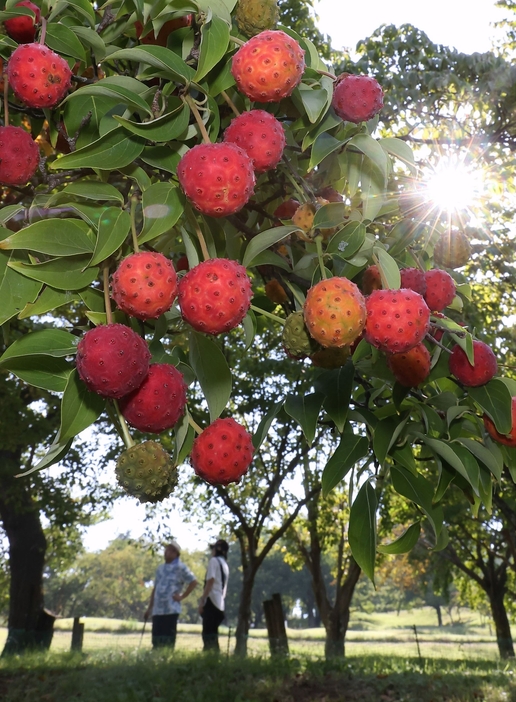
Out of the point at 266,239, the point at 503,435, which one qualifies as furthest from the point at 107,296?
the point at 503,435

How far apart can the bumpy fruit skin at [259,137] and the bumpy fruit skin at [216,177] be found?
6 centimetres

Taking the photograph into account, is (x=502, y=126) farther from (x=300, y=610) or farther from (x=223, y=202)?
(x=300, y=610)

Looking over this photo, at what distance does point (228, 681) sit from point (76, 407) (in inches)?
237

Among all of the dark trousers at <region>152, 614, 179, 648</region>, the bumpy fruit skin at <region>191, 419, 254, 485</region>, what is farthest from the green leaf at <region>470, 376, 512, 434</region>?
the dark trousers at <region>152, 614, 179, 648</region>

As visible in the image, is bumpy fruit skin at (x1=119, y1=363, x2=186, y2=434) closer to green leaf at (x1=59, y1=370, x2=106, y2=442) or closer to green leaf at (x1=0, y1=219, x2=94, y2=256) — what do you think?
green leaf at (x1=59, y1=370, x2=106, y2=442)

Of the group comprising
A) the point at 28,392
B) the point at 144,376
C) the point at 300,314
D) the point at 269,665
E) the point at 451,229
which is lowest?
the point at 269,665

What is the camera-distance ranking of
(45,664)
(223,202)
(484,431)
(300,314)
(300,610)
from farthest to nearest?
(300,610) → (45,664) → (484,431) → (300,314) → (223,202)

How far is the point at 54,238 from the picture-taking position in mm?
1030

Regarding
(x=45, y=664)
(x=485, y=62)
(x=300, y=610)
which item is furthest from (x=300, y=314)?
(x=300, y=610)

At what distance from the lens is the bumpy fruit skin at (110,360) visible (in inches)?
38.8

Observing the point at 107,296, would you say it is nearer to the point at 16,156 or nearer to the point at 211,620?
the point at 16,156

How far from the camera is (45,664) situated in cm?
771

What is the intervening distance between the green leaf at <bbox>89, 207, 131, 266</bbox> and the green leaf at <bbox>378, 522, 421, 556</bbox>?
0.95m

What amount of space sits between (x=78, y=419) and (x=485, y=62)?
223 inches
